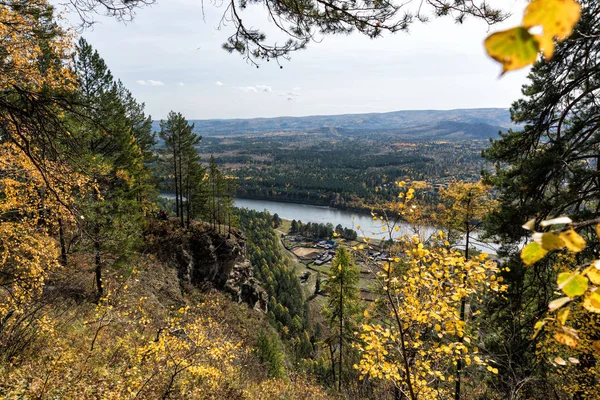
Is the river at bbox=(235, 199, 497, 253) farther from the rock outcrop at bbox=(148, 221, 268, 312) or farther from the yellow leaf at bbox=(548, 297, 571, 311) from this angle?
the yellow leaf at bbox=(548, 297, 571, 311)

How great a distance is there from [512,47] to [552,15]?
0.07 metres

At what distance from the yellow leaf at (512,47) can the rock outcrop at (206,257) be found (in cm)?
2289

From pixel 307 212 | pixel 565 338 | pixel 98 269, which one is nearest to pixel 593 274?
pixel 565 338

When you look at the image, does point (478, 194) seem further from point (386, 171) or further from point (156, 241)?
point (386, 171)

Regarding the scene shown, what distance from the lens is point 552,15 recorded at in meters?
0.55

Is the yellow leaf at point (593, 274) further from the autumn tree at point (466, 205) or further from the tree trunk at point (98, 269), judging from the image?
the tree trunk at point (98, 269)

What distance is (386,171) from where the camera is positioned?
159 metres

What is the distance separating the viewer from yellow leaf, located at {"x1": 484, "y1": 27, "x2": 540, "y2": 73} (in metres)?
0.56

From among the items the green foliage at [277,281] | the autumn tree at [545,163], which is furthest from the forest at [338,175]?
the autumn tree at [545,163]

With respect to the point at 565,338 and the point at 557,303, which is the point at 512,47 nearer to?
the point at 557,303

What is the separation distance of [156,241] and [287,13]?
20.9 m

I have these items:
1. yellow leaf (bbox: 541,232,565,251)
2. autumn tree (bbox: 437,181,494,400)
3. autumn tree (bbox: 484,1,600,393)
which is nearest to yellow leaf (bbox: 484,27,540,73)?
yellow leaf (bbox: 541,232,565,251)

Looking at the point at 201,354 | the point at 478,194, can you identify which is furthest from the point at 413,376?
the point at 478,194

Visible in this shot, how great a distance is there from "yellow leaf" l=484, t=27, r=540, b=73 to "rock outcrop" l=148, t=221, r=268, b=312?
22888 mm
